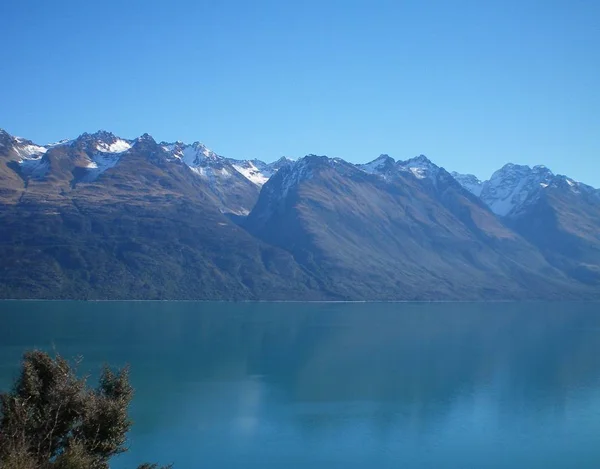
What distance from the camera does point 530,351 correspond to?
427 feet

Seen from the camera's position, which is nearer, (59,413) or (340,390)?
(59,413)

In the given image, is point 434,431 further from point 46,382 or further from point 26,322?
point 26,322

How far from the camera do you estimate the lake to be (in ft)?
194

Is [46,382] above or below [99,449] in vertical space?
above

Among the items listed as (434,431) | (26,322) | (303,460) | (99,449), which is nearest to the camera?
(99,449)

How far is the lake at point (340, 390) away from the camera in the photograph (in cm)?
5900

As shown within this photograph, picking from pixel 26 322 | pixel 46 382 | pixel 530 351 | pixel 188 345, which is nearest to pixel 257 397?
pixel 188 345

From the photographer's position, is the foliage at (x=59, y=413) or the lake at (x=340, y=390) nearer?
the foliage at (x=59, y=413)

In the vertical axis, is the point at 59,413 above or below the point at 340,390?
above

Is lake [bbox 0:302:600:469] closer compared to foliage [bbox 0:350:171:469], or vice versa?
foliage [bbox 0:350:171:469]

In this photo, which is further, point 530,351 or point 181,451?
point 530,351

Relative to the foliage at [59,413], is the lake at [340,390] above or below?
below

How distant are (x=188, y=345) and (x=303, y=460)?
7085 cm

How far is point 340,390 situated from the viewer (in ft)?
289
